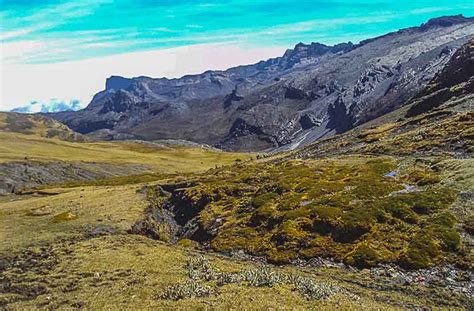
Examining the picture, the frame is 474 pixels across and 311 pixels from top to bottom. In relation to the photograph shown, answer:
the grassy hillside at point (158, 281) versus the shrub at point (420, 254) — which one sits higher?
the grassy hillside at point (158, 281)

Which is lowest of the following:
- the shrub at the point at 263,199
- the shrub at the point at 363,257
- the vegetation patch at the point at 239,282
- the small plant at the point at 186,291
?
the shrub at the point at 363,257

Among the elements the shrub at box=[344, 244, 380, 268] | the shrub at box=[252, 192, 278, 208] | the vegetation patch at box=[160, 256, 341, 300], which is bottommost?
the shrub at box=[344, 244, 380, 268]

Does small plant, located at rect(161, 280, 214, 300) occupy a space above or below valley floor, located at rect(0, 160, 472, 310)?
above

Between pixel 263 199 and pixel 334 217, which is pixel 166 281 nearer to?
pixel 334 217

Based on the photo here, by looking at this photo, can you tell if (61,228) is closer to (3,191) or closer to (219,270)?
(219,270)

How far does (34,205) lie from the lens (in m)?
70.9

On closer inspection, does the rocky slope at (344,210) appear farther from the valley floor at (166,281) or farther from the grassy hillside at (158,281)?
the grassy hillside at (158,281)

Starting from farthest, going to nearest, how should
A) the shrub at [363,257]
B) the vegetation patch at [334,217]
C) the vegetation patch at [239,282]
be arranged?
1. the vegetation patch at [334,217]
2. the shrub at [363,257]
3. the vegetation patch at [239,282]

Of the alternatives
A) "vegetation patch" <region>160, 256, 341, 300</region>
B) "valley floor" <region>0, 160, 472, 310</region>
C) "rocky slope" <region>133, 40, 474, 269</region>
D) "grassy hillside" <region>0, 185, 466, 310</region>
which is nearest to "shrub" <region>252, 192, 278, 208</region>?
"rocky slope" <region>133, 40, 474, 269</region>

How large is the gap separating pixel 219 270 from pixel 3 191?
4434 inches

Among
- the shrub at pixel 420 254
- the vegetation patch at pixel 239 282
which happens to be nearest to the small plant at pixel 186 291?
the vegetation patch at pixel 239 282

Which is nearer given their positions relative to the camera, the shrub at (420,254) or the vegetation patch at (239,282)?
the vegetation patch at (239,282)

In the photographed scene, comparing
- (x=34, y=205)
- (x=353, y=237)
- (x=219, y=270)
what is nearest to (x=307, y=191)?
(x=353, y=237)

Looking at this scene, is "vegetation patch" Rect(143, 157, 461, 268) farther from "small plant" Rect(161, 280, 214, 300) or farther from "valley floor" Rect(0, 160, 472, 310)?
"small plant" Rect(161, 280, 214, 300)
